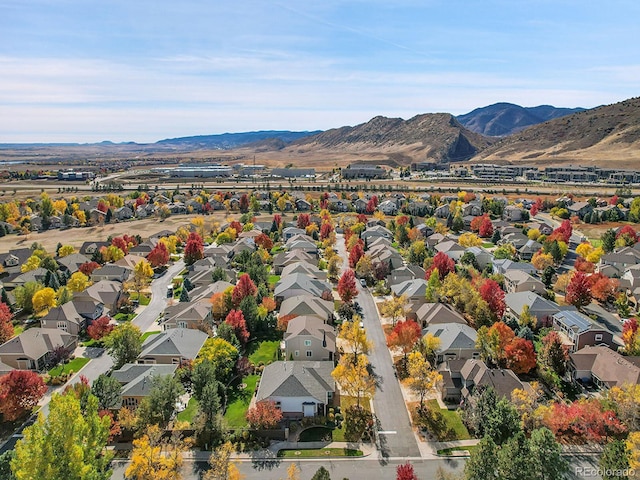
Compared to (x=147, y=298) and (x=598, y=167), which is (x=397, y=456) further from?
(x=598, y=167)

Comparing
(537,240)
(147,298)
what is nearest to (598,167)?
(537,240)

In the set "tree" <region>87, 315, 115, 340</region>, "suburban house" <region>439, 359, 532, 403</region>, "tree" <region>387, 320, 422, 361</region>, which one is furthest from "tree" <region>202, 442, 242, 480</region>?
"tree" <region>87, 315, 115, 340</region>

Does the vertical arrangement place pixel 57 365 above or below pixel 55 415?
below

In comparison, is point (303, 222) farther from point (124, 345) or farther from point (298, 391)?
point (298, 391)

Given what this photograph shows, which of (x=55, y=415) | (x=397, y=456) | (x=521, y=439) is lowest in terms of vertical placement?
(x=397, y=456)

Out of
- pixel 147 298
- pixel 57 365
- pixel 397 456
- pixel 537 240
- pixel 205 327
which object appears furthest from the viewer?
pixel 537 240

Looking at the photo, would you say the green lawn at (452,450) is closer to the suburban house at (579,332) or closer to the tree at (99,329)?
the suburban house at (579,332)

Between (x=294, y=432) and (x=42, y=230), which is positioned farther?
(x=42, y=230)

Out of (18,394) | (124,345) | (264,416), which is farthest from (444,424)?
(18,394)
